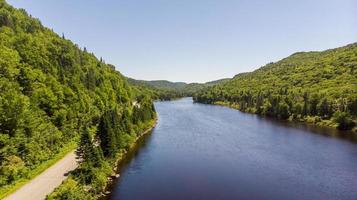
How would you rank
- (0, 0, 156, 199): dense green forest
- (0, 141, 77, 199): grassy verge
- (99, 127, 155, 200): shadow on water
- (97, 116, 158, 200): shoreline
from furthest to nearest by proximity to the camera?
1. (99, 127, 155, 200): shadow on water
2. (0, 0, 156, 199): dense green forest
3. (97, 116, 158, 200): shoreline
4. (0, 141, 77, 199): grassy verge

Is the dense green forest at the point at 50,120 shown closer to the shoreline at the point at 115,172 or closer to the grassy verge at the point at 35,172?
the grassy verge at the point at 35,172

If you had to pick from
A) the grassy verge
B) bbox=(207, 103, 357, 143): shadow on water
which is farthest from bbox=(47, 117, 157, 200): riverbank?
bbox=(207, 103, 357, 143): shadow on water

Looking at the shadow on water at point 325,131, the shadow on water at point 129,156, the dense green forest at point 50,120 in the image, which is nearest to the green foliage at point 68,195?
the dense green forest at point 50,120

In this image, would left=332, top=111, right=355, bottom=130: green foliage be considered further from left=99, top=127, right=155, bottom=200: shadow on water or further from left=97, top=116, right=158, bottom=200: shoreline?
left=97, top=116, right=158, bottom=200: shoreline

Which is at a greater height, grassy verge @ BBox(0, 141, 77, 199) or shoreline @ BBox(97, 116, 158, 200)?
grassy verge @ BBox(0, 141, 77, 199)

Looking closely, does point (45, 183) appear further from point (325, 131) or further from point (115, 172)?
point (325, 131)

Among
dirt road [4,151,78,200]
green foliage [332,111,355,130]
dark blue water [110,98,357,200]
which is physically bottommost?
dark blue water [110,98,357,200]

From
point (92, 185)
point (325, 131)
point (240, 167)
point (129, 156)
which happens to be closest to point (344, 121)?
point (325, 131)
